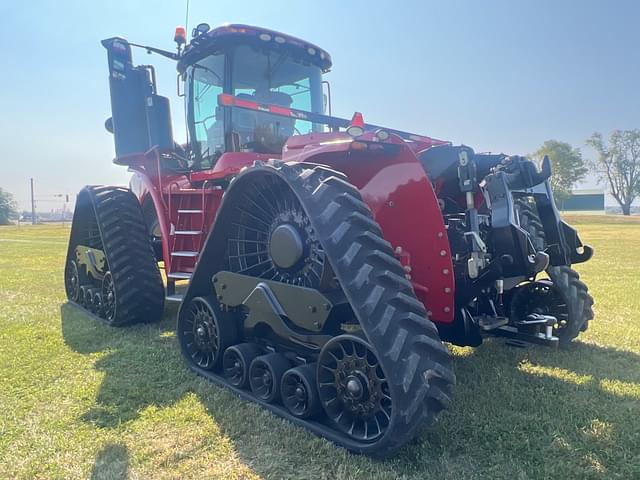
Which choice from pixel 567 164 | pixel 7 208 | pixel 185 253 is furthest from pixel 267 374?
Answer: pixel 7 208

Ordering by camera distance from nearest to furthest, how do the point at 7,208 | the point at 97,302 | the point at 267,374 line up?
the point at 267,374 → the point at 97,302 → the point at 7,208

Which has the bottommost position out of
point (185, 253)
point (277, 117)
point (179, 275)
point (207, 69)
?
point (179, 275)

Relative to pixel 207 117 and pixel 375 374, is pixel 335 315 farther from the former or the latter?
pixel 207 117

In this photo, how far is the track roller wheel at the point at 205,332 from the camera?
157 inches

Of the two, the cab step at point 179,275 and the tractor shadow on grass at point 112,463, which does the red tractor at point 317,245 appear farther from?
the tractor shadow on grass at point 112,463

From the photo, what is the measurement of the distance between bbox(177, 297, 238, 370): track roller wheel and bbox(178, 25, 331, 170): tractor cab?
1795 millimetres

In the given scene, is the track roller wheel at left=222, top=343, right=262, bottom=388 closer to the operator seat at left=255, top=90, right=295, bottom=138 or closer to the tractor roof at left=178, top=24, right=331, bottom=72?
the operator seat at left=255, top=90, right=295, bottom=138

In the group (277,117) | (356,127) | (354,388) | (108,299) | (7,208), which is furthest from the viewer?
(7,208)

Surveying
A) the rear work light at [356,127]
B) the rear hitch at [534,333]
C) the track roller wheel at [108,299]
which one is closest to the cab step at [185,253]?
the track roller wheel at [108,299]

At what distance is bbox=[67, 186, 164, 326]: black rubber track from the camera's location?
5.73 m

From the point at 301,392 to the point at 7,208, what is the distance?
89.5 meters

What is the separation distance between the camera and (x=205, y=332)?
4.17m

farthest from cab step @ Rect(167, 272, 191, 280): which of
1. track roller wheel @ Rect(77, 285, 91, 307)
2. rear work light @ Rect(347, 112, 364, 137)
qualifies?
rear work light @ Rect(347, 112, 364, 137)

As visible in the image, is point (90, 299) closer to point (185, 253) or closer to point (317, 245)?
point (185, 253)
